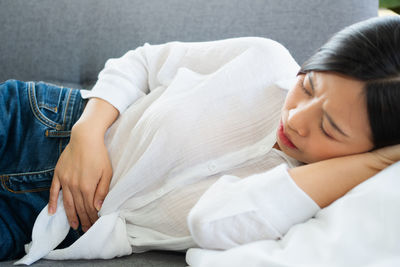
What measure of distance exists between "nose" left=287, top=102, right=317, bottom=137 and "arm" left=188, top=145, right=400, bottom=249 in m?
0.07

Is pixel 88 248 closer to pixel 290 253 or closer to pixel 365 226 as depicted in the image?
pixel 290 253

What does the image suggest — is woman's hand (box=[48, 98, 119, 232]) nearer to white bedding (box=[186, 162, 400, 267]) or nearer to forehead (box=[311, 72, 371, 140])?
white bedding (box=[186, 162, 400, 267])

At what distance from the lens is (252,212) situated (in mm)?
643

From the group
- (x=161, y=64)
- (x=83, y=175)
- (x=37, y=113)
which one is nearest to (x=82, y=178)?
(x=83, y=175)

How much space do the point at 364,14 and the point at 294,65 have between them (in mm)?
462

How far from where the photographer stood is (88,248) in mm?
807

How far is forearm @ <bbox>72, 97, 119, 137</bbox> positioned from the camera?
0.92m

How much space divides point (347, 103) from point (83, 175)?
61 cm

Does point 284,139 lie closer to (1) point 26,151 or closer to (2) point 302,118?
(2) point 302,118

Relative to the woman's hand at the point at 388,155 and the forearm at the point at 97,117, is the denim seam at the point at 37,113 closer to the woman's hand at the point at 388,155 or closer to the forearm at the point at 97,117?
the forearm at the point at 97,117

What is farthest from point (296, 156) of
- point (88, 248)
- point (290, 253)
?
point (88, 248)

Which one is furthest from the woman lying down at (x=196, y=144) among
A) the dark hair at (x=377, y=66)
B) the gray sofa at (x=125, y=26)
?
the gray sofa at (x=125, y=26)

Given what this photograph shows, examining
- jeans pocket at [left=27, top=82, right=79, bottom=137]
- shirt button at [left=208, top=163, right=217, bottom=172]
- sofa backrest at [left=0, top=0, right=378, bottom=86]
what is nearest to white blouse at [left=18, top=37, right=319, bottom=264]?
shirt button at [left=208, top=163, right=217, bottom=172]

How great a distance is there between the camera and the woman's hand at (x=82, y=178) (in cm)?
87
